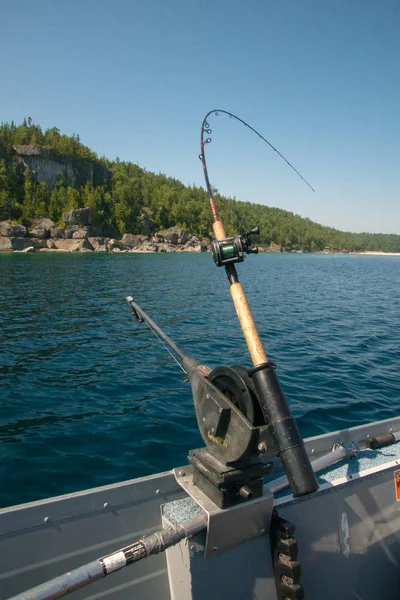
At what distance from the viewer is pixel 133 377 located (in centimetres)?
1253

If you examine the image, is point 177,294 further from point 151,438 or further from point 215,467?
point 215,467

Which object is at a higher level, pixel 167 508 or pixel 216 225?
pixel 216 225

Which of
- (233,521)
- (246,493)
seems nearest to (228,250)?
(246,493)

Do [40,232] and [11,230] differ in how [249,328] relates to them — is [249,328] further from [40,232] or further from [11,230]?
[40,232]

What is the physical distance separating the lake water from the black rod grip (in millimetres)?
5290

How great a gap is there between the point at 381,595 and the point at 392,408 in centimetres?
747

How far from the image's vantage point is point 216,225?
3.91 metres

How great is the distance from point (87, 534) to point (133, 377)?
928cm

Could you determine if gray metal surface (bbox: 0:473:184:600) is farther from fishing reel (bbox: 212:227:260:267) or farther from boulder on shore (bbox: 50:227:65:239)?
boulder on shore (bbox: 50:227:65:239)

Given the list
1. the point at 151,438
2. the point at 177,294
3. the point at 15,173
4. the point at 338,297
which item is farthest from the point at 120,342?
the point at 15,173

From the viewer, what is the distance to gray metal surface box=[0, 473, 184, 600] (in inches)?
121

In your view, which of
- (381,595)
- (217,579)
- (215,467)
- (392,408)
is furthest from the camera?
(392,408)

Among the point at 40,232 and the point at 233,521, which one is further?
the point at 40,232

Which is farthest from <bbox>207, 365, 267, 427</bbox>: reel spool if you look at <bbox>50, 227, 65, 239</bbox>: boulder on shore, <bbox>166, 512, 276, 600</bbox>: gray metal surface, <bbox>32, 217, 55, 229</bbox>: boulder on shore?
<bbox>32, 217, 55, 229</bbox>: boulder on shore
